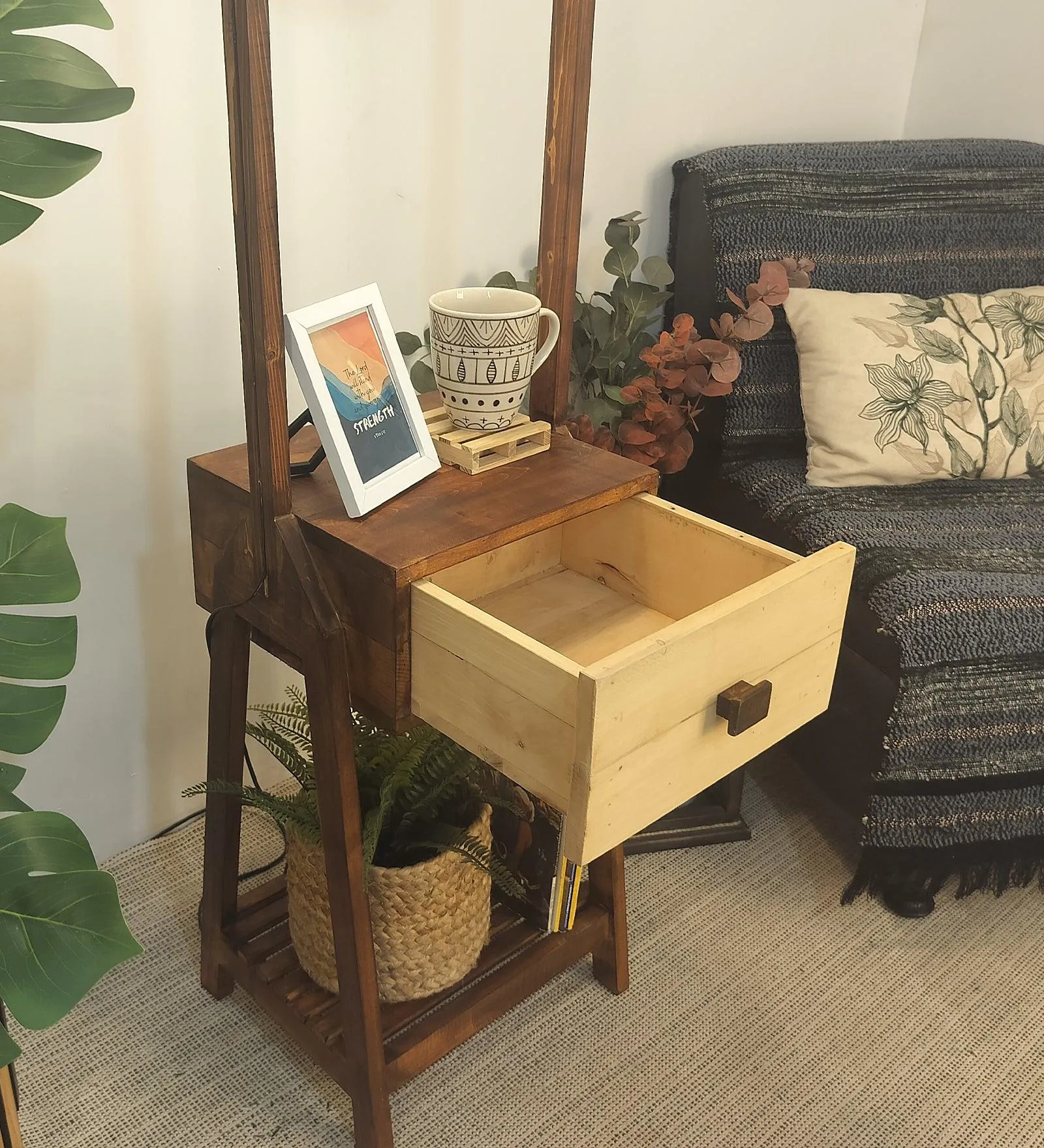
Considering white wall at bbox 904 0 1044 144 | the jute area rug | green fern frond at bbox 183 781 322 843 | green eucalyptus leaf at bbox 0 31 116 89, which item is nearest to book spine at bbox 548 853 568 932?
the jute area rug

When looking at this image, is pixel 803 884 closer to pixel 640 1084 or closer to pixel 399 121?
pixel 640 1084

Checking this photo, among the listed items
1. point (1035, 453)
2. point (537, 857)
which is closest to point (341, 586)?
point (537, 857)

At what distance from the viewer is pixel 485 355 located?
107cm

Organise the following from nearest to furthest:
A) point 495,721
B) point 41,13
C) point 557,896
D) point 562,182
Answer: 1. point 41,13
2. point 495,721
3. point 562,182
4. point 557,896

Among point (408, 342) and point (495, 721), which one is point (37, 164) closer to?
point (495, 721)

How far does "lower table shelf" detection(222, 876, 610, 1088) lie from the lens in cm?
116

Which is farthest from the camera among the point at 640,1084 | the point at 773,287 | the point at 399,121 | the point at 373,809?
the point at 773,287

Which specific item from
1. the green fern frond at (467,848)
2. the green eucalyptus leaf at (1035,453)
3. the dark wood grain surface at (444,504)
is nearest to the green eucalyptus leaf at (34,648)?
the dark wood grain surface at (444,504)

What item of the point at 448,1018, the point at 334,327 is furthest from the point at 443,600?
the point at 448,1018

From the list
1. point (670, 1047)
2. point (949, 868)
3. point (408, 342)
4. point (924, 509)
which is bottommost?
point (670, 1047)

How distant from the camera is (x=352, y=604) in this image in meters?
0.98

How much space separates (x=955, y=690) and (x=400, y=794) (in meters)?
0.69

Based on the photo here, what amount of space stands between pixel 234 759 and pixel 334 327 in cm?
49

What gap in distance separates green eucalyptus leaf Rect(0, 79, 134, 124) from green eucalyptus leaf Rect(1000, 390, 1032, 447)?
135 cm
